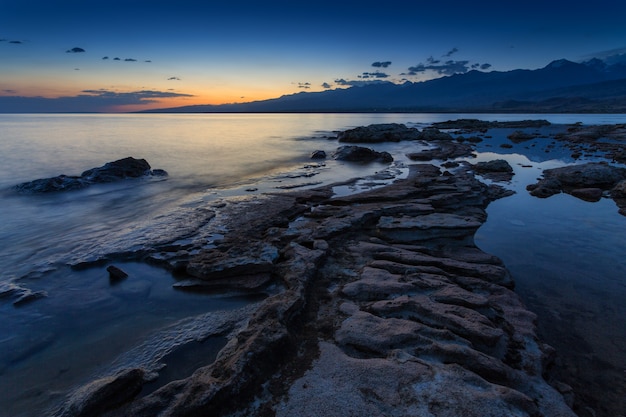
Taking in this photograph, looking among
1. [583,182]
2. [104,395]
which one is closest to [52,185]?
[104,395]

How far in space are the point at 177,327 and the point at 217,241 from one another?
14.2 ft

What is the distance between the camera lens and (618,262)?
990 centimetres

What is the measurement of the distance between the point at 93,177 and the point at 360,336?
23.7m

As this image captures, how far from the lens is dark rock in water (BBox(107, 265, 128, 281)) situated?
9.08 meters

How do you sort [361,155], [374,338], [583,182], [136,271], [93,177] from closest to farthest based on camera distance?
[374,338]
[136,271]
[583,182]
[93,177]
[361,155]

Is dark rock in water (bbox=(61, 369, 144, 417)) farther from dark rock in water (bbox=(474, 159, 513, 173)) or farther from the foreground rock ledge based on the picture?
dark rock in water (bbox=(474, 159, 513, 173))

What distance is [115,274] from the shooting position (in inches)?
357

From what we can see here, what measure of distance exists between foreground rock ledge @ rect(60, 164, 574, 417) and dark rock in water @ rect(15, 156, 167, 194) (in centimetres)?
1603

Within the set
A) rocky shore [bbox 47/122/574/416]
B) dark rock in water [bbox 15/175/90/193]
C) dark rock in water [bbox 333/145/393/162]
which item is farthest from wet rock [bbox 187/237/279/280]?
dark rock in water [bbox 333/145/393/162]

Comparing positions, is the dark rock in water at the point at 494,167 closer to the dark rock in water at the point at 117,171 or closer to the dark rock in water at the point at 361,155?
the dark rock in water at the point at 361,155

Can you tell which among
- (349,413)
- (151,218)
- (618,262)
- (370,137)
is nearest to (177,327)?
(349,413)

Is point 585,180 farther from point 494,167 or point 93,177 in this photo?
point 93,177

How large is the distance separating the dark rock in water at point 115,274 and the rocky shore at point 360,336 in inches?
48.3

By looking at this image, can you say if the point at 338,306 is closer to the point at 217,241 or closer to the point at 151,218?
the point at 217,241
